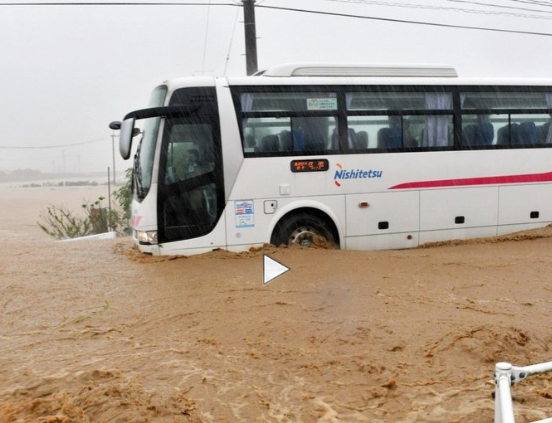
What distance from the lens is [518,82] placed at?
38.5 ft

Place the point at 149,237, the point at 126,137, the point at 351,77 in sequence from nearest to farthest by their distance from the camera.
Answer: the point at 126,137 → the point at 149,237 → the point at 351,77

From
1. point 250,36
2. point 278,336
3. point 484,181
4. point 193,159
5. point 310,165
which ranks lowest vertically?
point 278,336

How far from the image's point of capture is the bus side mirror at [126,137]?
360 inches

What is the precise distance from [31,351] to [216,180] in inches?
172

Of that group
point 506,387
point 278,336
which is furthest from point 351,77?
point 506,387

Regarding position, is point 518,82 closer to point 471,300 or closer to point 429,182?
point 429,182

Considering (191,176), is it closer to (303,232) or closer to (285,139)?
(285,139)

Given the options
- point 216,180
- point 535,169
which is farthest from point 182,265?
point 535,169

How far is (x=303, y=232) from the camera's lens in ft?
33.7

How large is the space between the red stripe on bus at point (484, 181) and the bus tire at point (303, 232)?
1.47 m

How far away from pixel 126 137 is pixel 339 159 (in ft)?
11.5

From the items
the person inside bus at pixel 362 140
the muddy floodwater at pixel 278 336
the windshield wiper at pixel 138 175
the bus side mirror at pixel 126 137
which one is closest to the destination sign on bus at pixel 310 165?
the person inside bus at pixel 362 140

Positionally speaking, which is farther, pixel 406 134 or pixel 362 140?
pixel 406 134

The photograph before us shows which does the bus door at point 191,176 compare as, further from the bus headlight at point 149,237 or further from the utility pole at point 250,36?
the utility pole at point 250,36
